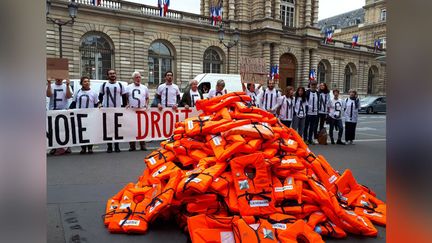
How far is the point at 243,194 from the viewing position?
385 centimetres

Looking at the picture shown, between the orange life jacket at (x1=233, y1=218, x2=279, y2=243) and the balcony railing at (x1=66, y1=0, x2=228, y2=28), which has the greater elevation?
the balcony railing at (x1=66, y1=0, x2=228, y2=28)

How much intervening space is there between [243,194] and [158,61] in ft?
115

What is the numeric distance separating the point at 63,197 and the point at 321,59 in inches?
1972

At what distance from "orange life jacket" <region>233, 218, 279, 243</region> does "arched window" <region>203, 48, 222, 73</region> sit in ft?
124

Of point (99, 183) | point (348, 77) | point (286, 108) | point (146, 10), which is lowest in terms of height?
point (99, 183)

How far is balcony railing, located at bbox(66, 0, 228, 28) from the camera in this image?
3400 centimetres

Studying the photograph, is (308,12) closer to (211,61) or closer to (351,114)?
(211,61)

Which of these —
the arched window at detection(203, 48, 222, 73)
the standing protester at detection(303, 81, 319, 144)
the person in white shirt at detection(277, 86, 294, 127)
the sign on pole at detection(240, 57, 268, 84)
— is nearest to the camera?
the sign on pole at detection(240, 57, 268, 84)

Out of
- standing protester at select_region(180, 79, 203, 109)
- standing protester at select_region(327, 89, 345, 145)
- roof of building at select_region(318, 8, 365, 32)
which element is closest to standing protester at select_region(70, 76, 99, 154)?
standing protester at select_region(180, 79, 203, 109)

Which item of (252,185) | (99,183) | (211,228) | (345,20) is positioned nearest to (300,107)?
(99,183)

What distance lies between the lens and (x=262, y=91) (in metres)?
11.0

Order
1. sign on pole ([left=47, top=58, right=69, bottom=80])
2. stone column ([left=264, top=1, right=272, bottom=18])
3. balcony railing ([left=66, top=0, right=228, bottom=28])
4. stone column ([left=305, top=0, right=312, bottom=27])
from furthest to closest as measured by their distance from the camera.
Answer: stone column ([left=305, top=0, right=312, bottom=27]) < stone column ([left=264, top=1, right=272, bottom=18]) < balcony railing ([left=66, top=0, right=228, bottom=28]) < sign on pole ([left=47, top=58, right=69, bottom=80])

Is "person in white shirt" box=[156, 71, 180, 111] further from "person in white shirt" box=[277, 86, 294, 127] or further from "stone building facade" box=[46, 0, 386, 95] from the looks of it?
"stone building facade" box=[46, 0, 386, 95]
